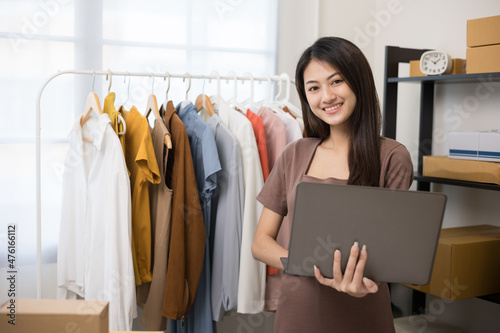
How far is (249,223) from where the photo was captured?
2.03 m

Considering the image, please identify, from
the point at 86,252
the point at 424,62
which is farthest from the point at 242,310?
the point at 424,62

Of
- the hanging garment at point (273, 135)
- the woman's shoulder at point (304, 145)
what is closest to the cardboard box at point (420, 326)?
the hanging garment at point (273, 135)

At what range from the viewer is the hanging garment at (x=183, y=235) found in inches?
75.9

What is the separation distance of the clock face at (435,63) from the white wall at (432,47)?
0.26 metres

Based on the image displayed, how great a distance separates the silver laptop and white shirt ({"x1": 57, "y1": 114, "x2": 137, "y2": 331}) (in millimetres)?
921

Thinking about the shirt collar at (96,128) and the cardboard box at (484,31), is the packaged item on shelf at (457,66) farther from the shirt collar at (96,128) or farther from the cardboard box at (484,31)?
the shirt collar at (96,128)

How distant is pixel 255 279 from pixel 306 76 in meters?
0.97

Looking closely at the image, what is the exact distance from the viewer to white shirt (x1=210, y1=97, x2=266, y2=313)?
6.64 feet

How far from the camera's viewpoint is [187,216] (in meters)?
1.97

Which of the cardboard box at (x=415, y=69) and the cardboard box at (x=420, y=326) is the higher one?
the cardboard box at (x=415, y=69)

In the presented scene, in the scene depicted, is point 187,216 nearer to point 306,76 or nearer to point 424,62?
point 306,76

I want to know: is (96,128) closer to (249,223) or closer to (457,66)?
(249,223)

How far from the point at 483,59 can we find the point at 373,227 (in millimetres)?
1171

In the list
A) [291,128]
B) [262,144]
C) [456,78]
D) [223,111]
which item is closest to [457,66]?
[456,78]
